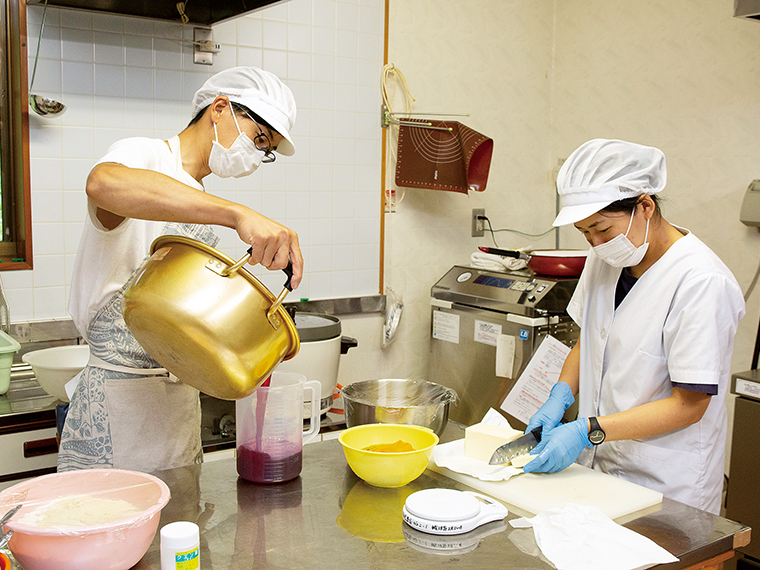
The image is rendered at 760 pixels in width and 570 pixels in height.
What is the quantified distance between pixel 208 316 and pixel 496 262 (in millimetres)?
1941

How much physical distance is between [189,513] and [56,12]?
1.81m

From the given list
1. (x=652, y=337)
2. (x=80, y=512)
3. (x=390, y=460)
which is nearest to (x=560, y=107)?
(x=652, y=337)

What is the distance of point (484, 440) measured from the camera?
1460 mm

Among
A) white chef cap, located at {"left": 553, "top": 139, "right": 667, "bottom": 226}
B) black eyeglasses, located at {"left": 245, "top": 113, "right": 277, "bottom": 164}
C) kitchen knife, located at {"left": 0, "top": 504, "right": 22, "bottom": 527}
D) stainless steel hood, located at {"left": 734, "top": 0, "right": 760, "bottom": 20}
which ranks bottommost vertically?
kitchen knife, located at {"left": 0, "top": 504, "right": 22, "bottom": 527}

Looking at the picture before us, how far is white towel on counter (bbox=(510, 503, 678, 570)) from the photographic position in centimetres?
105

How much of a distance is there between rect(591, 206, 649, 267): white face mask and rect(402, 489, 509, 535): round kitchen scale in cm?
70

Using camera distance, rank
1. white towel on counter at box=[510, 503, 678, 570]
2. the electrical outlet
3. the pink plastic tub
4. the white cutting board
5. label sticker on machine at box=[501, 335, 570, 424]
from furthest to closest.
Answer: the electrical outlet < label sticker on machine at box=[501, 335, 570, 424] < the white cutting board < white towel on counter at box=[510, 503, 678, 570] < the pink plastic tub

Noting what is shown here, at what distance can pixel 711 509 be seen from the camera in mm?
1662

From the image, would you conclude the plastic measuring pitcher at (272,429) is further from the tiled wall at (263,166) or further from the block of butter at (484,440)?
the tiled wall at (263,166)

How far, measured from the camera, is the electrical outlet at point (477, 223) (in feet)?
10.8

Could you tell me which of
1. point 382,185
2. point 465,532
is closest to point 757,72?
point 382,185

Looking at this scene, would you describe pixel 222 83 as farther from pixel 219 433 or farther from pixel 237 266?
pixel 219 433

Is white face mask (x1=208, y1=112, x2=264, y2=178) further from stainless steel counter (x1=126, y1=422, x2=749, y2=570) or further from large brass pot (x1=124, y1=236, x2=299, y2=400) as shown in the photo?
stainless steel counter (x1=126, y1=422, x2=749, y2=570)

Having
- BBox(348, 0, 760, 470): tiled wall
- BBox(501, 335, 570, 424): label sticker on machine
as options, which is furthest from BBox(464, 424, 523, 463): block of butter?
BBox(348, 0, 760, 470): tiled wall
